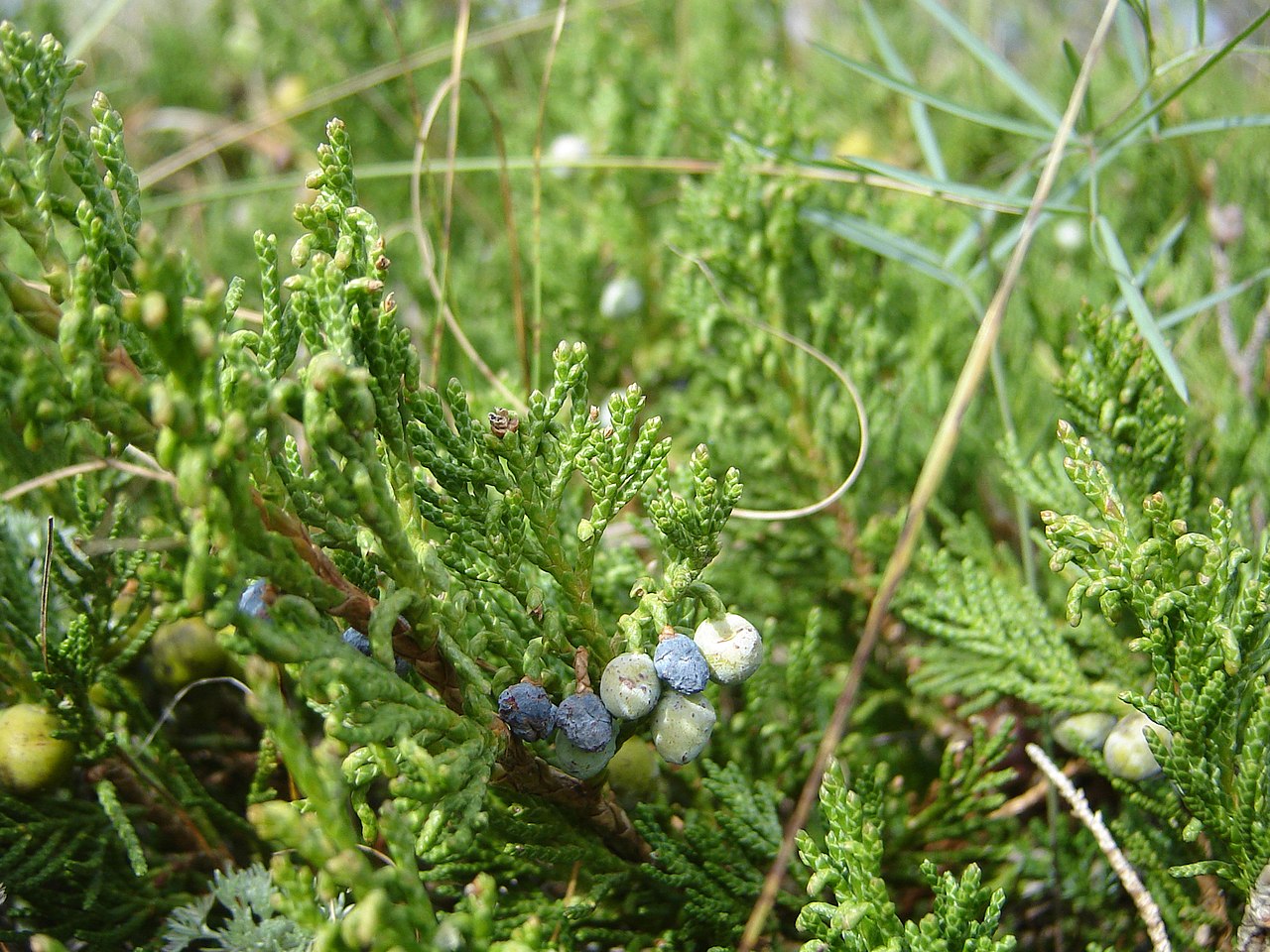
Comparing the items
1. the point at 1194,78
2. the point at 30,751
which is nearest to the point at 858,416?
the point at 1194,78

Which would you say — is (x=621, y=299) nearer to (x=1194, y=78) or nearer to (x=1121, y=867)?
(x=1194, y=78)

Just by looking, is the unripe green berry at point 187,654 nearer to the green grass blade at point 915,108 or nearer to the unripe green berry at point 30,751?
the unripe green berry at point 30,751

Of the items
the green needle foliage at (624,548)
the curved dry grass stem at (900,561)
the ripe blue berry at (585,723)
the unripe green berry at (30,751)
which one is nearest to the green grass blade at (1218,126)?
the green needle foliage at (624,548)

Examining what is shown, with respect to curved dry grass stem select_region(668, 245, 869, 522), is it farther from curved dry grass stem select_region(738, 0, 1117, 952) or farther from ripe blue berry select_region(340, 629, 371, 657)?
ripe blue berry select_region(340, 629, 371, 657)

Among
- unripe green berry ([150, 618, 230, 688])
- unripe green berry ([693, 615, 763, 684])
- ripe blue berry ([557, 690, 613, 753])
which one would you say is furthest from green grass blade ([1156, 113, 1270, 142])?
Answer: unripe green berry ([150, 618, 230, 688])

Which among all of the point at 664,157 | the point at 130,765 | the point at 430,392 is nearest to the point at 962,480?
the point at 664,157

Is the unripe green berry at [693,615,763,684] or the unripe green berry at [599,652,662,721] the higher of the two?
the unripe green berry at [693,615,763,684]

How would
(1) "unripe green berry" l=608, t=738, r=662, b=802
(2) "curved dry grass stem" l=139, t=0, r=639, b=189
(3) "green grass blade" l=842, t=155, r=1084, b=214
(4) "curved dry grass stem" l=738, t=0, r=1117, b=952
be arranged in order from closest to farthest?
1. (4) "curved dry grass stem" l=738, t=0, r=1117, b=952
2. (1) "unripe green berry" l=608, t=738, r=662, b=802
3. (3) "green grass blade" l=842, t=155, r=1084, b=214
4. (2) "curved dry grass stem" l=139, t=0, r=639, b=189
